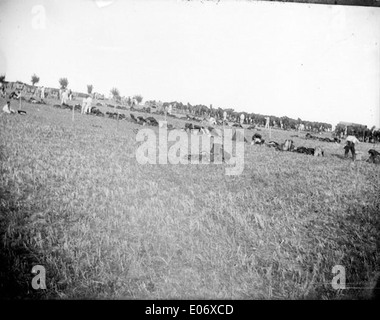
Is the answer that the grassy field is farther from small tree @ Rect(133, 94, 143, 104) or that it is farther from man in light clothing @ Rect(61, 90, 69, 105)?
small tree @ Rect(133, 94, 143, 104)

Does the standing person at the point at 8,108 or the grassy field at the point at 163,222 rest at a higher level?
the standing person at the point at 8,108

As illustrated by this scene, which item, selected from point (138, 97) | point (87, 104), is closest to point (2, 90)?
point (87, 104)

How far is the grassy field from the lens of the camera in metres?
2.70

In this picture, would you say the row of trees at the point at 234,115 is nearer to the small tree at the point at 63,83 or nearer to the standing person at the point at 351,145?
the small tree at the point at 63,83

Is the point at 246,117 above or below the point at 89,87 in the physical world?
below

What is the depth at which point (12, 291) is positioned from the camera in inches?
99.8

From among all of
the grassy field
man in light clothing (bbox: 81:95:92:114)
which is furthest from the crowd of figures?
the grassy field

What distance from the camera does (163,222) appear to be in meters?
3.01

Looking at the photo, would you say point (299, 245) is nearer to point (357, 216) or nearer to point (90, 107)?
point (357, 216)

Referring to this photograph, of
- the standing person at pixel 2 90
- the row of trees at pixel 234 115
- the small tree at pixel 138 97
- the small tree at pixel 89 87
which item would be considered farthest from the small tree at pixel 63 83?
the small tree at pixel 138 97

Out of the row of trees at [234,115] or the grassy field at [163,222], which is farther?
the row of trees at [234,115]

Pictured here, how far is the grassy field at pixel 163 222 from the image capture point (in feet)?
8.86

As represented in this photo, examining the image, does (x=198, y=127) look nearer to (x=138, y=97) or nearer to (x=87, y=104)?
(x=138, y=97)

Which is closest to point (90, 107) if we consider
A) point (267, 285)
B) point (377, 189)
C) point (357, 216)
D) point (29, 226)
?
point (29, 226)
